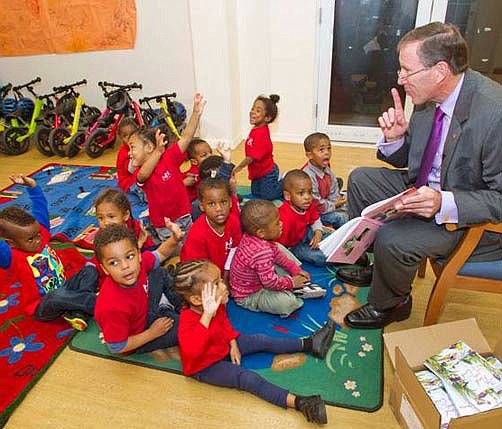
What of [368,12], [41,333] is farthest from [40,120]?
[368,12]

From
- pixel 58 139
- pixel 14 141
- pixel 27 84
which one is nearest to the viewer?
pixel 58 139

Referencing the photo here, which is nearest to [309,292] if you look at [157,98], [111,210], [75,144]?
[111,210]

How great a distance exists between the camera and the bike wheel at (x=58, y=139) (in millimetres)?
3826

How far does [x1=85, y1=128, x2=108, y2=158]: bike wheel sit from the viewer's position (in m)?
3.79

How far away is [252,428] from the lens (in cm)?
144

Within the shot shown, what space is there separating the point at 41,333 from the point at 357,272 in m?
1.50

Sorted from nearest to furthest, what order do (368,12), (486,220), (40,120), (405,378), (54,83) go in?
(405,378) → (486,220) → (368,12) → (40,120) → (54,83)

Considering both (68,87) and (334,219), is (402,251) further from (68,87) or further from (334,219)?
(68,87)

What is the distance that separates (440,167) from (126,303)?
52.0 inches

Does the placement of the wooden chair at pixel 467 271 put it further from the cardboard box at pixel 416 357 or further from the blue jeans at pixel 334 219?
the blue jeans at pixel 334 219

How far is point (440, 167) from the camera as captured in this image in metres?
1.67

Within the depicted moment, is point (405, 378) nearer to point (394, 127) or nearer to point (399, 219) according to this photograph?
point (399, 219)

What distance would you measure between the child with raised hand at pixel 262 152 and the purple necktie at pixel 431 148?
4.14 feet

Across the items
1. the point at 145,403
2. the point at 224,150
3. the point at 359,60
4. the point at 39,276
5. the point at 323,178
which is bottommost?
the point at 145,403
